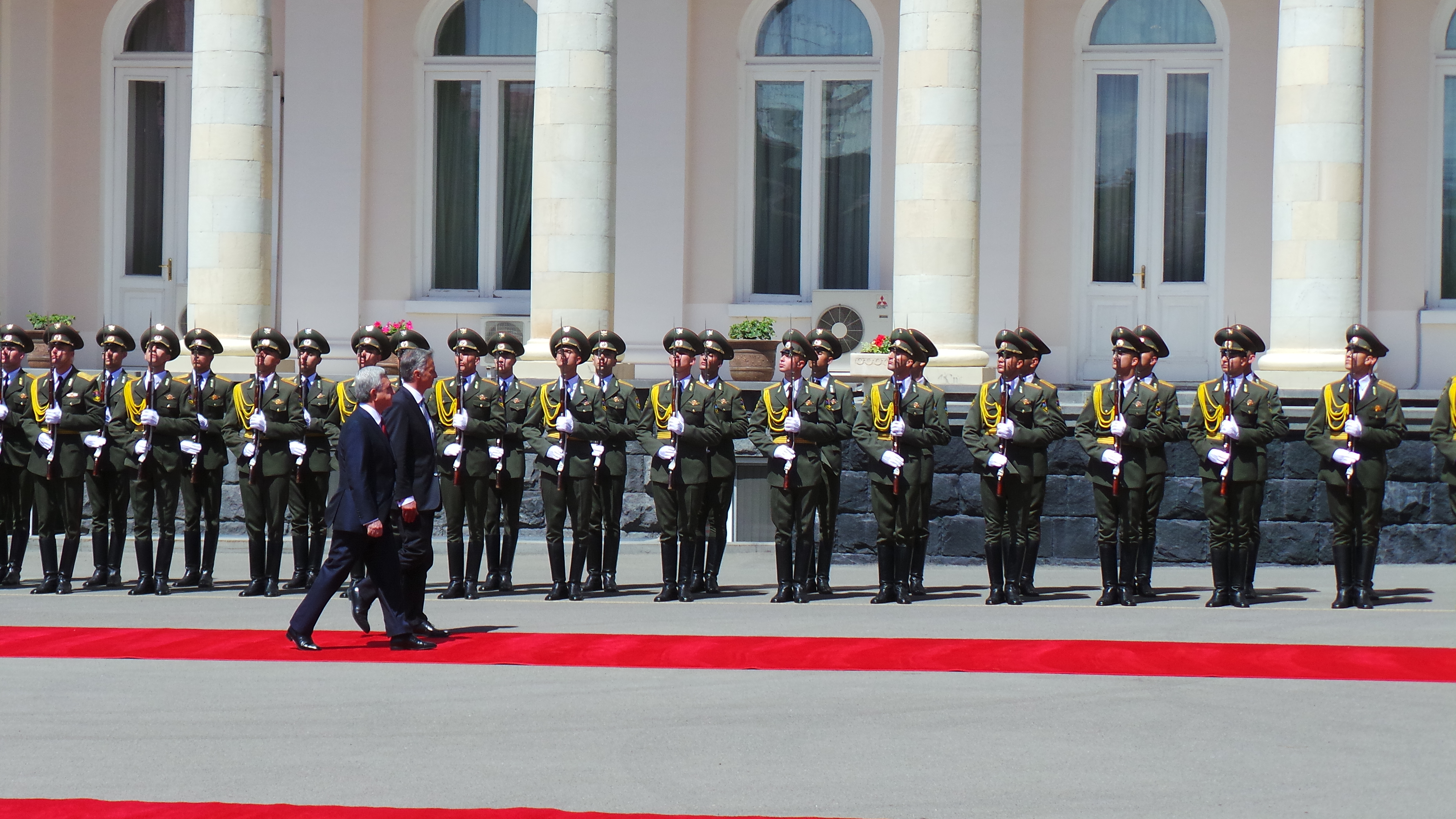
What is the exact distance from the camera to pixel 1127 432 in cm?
1179

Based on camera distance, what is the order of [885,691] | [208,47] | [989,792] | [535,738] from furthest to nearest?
[208,47], [885,691], [535,738], [989,792]

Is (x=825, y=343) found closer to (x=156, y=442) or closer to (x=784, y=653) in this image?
(x=784, y=653)

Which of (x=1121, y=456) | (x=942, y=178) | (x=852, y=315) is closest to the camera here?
(x=1121, y=456)

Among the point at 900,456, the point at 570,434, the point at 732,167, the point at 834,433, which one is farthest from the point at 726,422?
the point at 732,167

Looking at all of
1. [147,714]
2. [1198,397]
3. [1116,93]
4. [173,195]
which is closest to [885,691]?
[147,714]

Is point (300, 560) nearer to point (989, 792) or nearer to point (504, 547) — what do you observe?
point (504, 547)

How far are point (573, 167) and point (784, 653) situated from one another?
705 cm

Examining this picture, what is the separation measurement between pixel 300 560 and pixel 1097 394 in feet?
19.7

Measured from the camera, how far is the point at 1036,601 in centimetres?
1214

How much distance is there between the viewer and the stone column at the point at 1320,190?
14.8 m

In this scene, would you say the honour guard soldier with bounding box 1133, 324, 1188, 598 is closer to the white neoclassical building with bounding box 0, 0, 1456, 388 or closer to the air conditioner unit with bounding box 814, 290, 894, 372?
the white neoclassical building with bounding box 0, 0, 1456, 388

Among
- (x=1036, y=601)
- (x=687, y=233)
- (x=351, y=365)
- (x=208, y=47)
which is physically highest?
(x=208, y=47)

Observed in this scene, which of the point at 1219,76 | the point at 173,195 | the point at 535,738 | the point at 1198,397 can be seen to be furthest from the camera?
the point at 173,195

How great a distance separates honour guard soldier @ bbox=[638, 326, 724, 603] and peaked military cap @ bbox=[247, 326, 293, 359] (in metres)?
2.76
